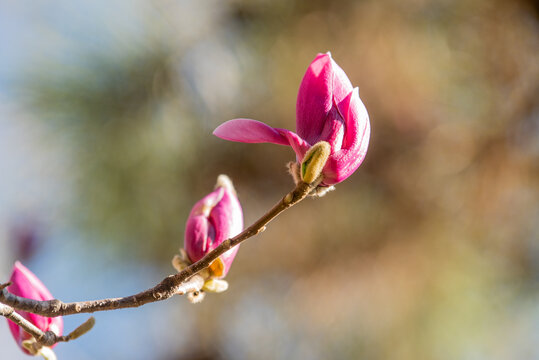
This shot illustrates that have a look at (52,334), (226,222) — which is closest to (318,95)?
(226,222)

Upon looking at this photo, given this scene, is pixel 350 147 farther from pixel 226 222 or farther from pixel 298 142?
pixel 226 222

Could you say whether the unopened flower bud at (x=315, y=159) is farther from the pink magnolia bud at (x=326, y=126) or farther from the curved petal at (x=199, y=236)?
the curved petal at (x=199, y=236)

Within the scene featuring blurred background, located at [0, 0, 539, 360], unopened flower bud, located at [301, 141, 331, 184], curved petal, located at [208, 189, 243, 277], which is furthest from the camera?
blurred background, located at [0, 0, 539, 360]

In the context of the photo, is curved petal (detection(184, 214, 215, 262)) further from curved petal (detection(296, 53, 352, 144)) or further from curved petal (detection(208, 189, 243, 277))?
curved petal (detection(296, 53, 352, 144))

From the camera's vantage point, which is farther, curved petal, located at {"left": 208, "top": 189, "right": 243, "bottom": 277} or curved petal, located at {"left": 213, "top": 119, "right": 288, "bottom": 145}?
curved petal, located at {"left": 208, "top": 189, "right": 243, "bottom": 277}

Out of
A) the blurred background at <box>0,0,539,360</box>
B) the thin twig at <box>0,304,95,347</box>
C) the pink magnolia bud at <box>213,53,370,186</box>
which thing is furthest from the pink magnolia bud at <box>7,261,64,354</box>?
the blurred background at <box>0,0,539,360</box>

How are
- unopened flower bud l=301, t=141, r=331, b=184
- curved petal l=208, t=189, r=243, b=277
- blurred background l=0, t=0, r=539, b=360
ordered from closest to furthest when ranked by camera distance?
unopened flower bud l=301, t=141, r=331, b=184 < curved petal l=208, t=189, r=243, b=277 < blurred background l=0, t=0, r=539, b=360
